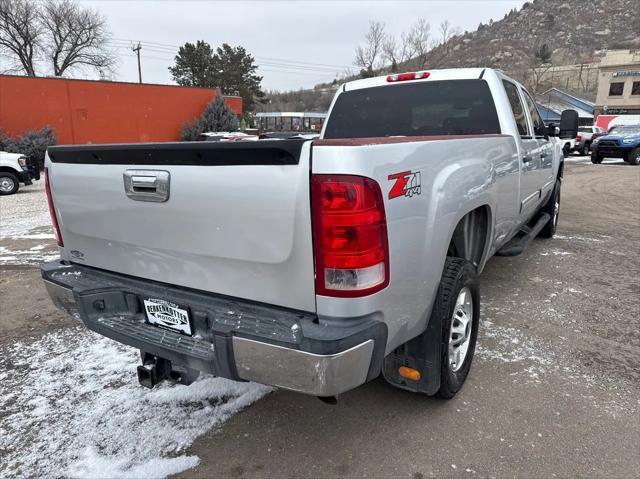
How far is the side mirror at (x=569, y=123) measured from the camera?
5344 millimetres

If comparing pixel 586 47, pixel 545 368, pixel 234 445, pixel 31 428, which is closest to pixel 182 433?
pixel 234 445

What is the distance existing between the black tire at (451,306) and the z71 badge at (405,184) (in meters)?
0.63

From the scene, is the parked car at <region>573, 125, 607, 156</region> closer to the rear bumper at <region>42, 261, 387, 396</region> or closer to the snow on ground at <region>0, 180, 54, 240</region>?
the snow on ground at <region>0, 180, 54, 240</region>

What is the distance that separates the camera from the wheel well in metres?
2.83

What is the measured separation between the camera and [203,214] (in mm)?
2062

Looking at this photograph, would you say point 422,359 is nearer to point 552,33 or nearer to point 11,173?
point 11,173

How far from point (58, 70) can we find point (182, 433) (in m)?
Result: 49.2

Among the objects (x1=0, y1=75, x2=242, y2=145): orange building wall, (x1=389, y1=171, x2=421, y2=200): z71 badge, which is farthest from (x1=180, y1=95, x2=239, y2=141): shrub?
(x1=389, y1=171, x2=421, y2=200): z71 badge

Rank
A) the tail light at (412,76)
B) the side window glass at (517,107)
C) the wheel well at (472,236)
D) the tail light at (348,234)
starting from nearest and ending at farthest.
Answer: the tail light at (348,234) → the wheel well at (472,236) → the side window glass at (517,107) → the tail light at (412,76)

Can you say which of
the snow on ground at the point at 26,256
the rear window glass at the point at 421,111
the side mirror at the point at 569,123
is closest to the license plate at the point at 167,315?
the rear window glass at the point at 421,111

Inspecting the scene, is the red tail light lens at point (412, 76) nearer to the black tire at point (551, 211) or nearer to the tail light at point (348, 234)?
the tail light at point (348, 234)

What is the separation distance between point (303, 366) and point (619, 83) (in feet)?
205

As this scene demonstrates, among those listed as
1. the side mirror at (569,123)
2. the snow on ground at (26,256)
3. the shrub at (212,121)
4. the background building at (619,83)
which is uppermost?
the background building at (619,83)

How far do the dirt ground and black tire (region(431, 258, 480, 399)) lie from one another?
0.16 meters
